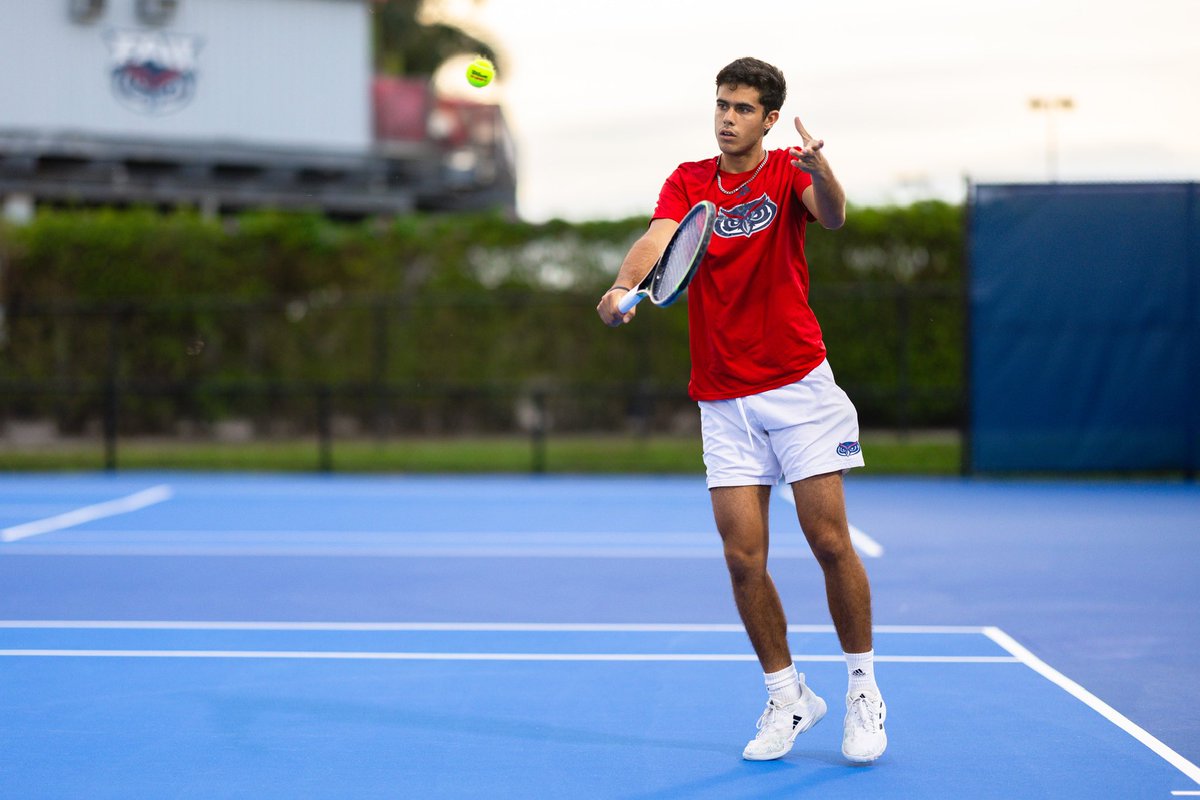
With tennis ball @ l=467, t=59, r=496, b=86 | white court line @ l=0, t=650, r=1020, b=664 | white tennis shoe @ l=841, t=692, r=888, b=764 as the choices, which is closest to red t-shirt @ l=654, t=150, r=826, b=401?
white tennis shoe @ l=841, t=692, r=888, b=764

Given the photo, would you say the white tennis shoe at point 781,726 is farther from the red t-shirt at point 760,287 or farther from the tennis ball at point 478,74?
the tennis ball at point 478,74

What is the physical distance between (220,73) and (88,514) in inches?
668

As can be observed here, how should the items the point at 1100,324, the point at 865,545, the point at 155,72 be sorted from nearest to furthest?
1. the point at 865,545
2. the point at 1100,324
3. the point at 155,72

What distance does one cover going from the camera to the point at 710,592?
694cm

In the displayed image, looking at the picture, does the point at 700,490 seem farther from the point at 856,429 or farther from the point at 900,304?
the point at 856,429

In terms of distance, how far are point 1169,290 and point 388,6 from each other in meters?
31.6

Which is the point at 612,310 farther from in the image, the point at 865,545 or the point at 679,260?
the point at 865,545

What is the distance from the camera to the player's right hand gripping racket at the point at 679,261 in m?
3.70

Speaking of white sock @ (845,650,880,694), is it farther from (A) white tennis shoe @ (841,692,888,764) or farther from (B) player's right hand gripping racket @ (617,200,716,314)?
(B) player's right hand gripping racket @ (617,200,716,314)

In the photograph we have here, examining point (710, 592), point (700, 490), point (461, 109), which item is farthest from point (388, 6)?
point (710, 592)

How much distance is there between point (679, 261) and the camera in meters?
3.97

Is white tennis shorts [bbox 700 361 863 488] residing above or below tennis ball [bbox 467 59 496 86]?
below

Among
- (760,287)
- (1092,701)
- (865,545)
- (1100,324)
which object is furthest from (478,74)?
(1100,324)

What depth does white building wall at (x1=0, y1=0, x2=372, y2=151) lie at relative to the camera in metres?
25.1
